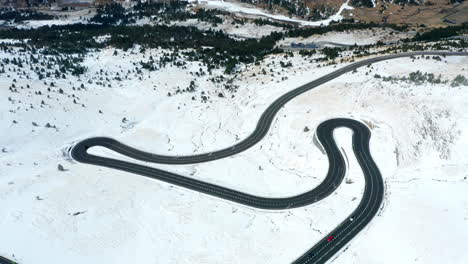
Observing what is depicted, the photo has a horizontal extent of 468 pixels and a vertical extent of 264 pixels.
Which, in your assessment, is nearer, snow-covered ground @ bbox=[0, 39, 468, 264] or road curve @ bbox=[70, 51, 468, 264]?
snow-covered ground @ bbox=[0, 39, 468, 264]

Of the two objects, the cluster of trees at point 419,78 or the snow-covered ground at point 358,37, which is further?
the snow-covered ground at point 358,37

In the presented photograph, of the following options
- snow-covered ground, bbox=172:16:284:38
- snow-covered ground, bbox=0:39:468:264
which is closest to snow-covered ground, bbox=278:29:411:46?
snow-covered ground, bbox=172:16:284:38

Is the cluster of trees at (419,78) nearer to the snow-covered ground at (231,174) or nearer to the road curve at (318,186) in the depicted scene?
the snow-covered ground at (231,174)

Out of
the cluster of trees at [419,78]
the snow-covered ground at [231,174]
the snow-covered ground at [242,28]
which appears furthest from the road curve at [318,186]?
the snow-covered ground at [242,28]

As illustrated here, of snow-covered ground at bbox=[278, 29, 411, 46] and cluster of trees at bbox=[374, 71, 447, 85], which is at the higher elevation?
snow-covered ground at bbox=[278, 29, 411, 46]

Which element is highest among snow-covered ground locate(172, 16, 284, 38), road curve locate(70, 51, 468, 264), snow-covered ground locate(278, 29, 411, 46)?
snow-covered ground locate(172, 16, 284, 38)

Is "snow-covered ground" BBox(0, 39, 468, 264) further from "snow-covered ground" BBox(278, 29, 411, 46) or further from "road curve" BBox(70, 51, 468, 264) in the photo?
"snow-covered ground" BBox(278, 29, 411, 46)

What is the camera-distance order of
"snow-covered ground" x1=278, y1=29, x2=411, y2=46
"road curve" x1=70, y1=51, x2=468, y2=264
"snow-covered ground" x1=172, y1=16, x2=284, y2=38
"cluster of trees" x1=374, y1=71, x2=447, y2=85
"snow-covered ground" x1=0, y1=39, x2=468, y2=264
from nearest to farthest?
"snow-covered ground" x1=0, y1=39, x2=468, y2=264 → "road curve" x1=70, y1=51, x2=468, y2=264 → "cluster of trees" x1=374, y1=71, x2=447, y2=85 → "snow-covered ground" x1=278, y1=29, x2=411, y2=46 → "snow-covered ground" x1=172, y1=16, x2=284, y2=38
